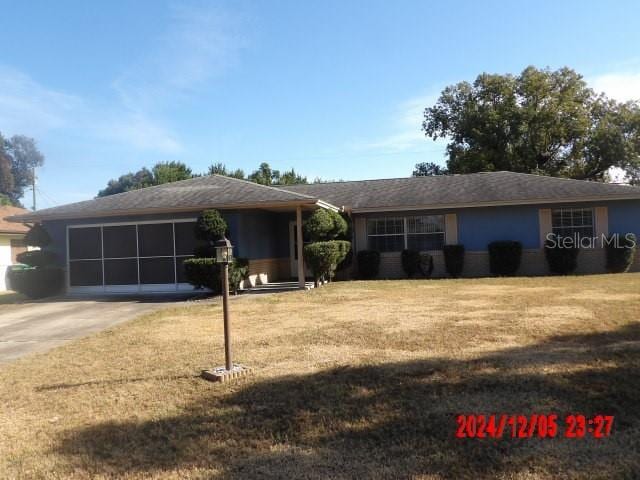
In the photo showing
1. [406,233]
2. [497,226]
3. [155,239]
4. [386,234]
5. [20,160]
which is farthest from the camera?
[20,160]

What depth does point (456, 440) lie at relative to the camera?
12.2 ft

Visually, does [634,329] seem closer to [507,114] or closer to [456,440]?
[456,440]

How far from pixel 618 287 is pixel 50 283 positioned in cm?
1616

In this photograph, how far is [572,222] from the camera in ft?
57.7

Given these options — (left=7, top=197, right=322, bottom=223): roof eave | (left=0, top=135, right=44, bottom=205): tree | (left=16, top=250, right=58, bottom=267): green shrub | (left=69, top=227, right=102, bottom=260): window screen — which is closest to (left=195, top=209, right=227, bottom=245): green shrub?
(left=7, top=197, right=322, bottom=223): roof eave

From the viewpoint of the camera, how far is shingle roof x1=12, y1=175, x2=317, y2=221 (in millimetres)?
14352

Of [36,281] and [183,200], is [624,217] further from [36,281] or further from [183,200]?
[36,281]

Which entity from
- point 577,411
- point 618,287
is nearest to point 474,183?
point 618,287

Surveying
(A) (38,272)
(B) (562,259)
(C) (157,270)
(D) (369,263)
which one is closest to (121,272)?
(C) (157,270)

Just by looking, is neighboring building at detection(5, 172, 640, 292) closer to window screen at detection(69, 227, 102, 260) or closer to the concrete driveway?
window screen at detection(69, 227, 102, 260)

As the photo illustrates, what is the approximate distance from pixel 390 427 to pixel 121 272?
13723 millimetres

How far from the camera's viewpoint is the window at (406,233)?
18547mm

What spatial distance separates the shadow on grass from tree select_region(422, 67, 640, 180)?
30034mm

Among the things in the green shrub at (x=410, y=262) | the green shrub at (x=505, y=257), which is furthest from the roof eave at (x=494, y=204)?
the green shrub at (x=410, y=262)
